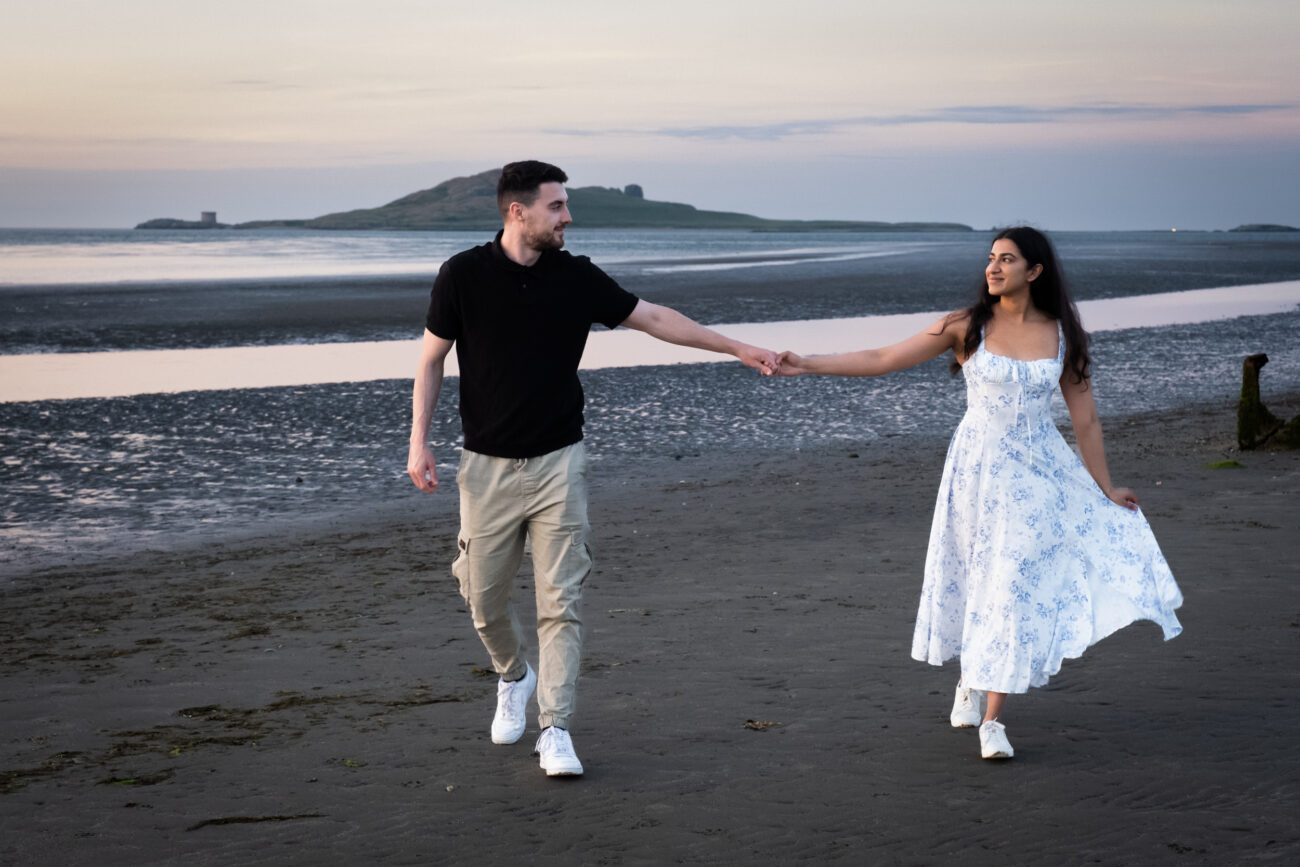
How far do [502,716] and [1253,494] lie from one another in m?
7.54

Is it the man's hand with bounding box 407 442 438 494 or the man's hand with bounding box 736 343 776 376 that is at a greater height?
the man's hand with bounding box 736 343 776 376

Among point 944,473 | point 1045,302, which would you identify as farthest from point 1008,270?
point 944,473

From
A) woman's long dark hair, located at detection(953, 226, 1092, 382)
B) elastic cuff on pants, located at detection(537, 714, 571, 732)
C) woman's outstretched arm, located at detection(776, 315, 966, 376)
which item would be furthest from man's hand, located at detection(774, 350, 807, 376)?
elastic cuff on pants, located at detection(537, 714, 571, 732)

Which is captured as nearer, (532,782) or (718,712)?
(532,782)

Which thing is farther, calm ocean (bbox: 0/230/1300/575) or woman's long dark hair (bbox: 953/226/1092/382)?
calm ocean (bbox: 0/230/1300/575)

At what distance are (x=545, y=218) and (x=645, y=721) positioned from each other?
2174 mm

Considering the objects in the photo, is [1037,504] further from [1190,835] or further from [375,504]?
[375,504]

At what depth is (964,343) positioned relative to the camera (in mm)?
5445

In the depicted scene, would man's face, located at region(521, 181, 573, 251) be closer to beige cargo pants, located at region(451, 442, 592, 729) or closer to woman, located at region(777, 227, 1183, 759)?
beige cargo pants, located at region(451, 442, 592, 729)

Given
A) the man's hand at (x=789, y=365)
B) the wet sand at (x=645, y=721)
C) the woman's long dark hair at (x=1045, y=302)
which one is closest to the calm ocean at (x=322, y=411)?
the wet sand at (x=645, y=721)

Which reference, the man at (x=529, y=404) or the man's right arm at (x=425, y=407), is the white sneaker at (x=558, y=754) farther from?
the man's right arm at (x=425, y=407)

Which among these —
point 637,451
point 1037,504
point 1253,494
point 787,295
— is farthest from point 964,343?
point 787,295

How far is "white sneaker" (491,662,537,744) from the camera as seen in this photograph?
18.0 feet

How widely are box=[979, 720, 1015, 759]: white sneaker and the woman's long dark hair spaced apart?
1.40 m
